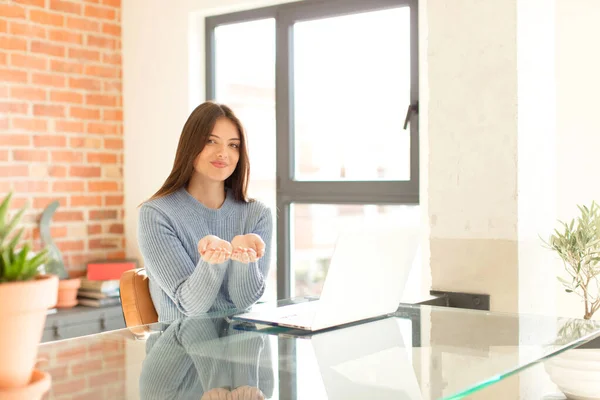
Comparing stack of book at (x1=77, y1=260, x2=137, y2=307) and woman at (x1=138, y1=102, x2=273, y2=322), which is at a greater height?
woman at (x1=138, y1=102, x2=273, y2=322)

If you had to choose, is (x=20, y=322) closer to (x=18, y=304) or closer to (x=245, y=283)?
(x=18, y=304)

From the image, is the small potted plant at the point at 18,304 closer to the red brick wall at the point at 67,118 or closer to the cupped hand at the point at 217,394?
→ the cupped hand at the point at 217,394

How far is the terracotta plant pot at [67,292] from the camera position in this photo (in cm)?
349

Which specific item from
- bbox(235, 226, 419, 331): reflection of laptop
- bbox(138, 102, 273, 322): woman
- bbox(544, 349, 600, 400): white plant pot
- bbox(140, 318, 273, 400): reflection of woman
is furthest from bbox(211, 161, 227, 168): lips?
bbox(544, 349, 600, 400): white plant pot

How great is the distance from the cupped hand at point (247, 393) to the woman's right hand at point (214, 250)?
0.83 m

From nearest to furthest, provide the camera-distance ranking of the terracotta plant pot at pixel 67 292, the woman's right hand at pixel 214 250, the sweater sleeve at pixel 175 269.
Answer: the woman's right hand at pixel 214 250
the sweater sleeve at pixel 175 269
the terracotta plant pot at pixel 67 292

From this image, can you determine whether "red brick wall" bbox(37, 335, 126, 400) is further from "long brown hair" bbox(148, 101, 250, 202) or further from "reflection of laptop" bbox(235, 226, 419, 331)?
"long brown hair" bbox(148, 101, 250, 202)

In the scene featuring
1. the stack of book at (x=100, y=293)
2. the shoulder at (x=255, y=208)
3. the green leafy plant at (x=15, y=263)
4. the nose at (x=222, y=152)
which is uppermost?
the nose at (x=222, y=152)

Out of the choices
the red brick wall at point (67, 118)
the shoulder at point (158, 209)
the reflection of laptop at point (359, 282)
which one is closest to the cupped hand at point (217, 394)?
the reflection of laptop at point (359, 282)

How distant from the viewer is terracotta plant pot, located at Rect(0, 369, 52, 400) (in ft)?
2.97

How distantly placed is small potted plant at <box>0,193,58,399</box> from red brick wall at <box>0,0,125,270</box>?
2788mm

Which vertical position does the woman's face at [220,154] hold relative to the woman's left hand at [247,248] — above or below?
above

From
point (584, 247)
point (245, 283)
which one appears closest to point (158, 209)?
point (245, 283)

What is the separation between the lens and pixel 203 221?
8.30ft
